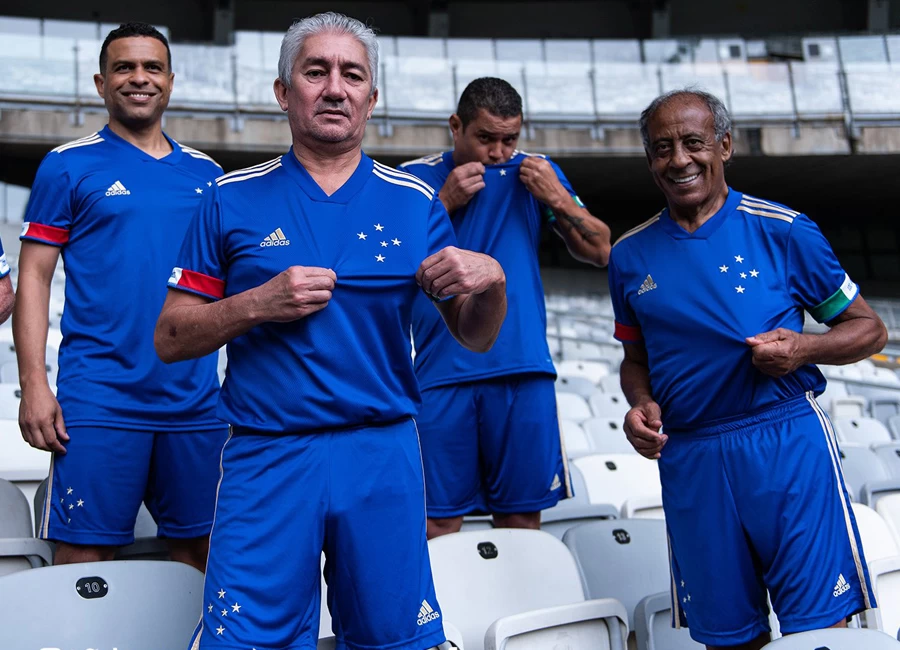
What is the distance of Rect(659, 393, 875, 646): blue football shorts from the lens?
75.0 inches

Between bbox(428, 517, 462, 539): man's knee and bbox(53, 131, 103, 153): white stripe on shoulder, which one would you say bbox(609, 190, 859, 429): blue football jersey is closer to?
bbox(428, 517, 462, 539): man's knee

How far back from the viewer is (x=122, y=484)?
2094mm

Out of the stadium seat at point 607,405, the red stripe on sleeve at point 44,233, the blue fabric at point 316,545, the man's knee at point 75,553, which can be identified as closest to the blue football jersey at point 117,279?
the red stripe on sleeve at point 44,233

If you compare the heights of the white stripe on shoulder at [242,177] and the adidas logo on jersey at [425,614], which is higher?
the white stripe on shoulder at [242,177]

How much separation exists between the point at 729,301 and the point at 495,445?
81cm

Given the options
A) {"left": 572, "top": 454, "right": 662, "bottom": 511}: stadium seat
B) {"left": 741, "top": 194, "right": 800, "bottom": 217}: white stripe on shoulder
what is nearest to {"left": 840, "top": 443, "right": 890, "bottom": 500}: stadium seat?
{"left": 572, "top": 454, "right": 662, "bottom": 511}: stadium seat

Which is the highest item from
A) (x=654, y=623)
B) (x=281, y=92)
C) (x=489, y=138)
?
(x=489, y=138)

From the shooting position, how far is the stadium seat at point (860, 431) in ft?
18.6

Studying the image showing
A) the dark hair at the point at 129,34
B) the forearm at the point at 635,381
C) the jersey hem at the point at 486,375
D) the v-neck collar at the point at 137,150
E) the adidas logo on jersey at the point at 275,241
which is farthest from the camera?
the jersey hem at the point at 486,375

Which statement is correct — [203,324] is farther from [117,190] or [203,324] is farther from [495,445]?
[495,445]

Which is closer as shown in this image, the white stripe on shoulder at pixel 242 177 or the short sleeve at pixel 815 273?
the white stripe on shoulder at pixel 242 177

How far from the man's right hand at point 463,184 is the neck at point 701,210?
0.59 meters

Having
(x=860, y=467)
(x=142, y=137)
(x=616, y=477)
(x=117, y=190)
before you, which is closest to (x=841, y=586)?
(x=616, y=477)

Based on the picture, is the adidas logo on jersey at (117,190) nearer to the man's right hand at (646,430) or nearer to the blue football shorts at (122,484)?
the blue football shorts at (122,484)
